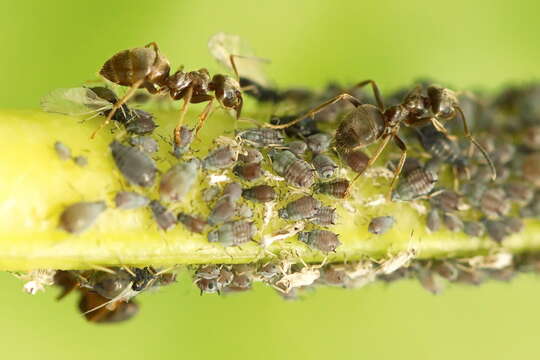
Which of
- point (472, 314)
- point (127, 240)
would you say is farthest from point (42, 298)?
point (472, 314)

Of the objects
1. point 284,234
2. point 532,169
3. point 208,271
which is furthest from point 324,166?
point 532,169

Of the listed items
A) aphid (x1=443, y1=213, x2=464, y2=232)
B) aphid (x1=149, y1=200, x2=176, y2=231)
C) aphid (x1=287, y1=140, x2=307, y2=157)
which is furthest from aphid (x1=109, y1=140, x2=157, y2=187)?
aphid (x1=443, y1=213, x2=464, y2=232)

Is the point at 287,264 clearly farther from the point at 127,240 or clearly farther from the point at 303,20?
the point at 303,20

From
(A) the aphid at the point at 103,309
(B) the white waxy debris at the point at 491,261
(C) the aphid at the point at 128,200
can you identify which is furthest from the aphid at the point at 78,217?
(B) the white waxy debris at the point at 491,261

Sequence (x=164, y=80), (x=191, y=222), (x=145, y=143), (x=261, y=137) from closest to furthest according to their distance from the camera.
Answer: (x=191, y=222), (x=145, y=143), (x=261, y=137), (x=164, y=80)

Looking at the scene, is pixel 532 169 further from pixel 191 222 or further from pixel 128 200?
pixel 128 200
